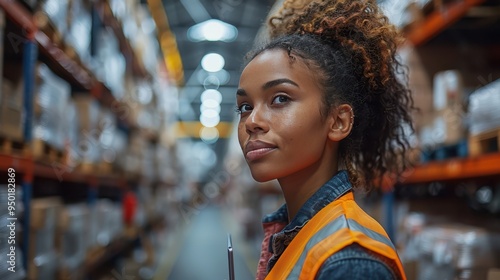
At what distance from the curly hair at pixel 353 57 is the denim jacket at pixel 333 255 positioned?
16 cm

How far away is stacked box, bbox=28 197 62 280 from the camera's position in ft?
9.34

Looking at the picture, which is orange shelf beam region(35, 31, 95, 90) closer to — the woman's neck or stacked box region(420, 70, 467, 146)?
the woman's neck

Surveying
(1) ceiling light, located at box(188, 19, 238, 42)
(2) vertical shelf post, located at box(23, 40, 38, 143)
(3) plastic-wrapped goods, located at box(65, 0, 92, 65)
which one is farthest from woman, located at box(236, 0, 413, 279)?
(1) ceiling light, located at box(188, 19, 238, 42)

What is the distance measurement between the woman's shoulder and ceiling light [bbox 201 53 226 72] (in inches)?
392

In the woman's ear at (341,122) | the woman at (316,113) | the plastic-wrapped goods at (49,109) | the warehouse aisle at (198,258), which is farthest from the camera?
the warehouse aisle at (198,258)

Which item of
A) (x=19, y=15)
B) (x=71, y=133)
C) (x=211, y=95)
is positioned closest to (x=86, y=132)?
(x=71, y=133)

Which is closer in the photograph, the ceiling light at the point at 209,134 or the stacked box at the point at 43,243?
the stacked box at the point at 43,243

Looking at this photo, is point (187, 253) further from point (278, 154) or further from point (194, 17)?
point (278, 154)

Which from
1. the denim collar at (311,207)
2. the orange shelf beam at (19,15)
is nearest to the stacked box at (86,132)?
the orange shelf beam at (19,15)

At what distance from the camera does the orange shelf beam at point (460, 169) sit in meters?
2.51

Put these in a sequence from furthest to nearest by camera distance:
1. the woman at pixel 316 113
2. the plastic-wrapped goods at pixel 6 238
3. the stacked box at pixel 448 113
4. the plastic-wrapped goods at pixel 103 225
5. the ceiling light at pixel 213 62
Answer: the ceiling light at pixel 213 62 < the plastic-wrapped goods at pixel 103 225 < the stacked box at pixel 448 113 < the plastic-wrapped goods at pixel 6 238 < the woman at pixel 316 113

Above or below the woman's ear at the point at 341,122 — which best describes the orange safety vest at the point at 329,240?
below

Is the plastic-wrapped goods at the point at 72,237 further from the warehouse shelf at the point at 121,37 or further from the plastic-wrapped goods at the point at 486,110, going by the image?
the plastic-wrapped goods at the point at 486,110

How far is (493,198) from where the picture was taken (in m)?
4.86
